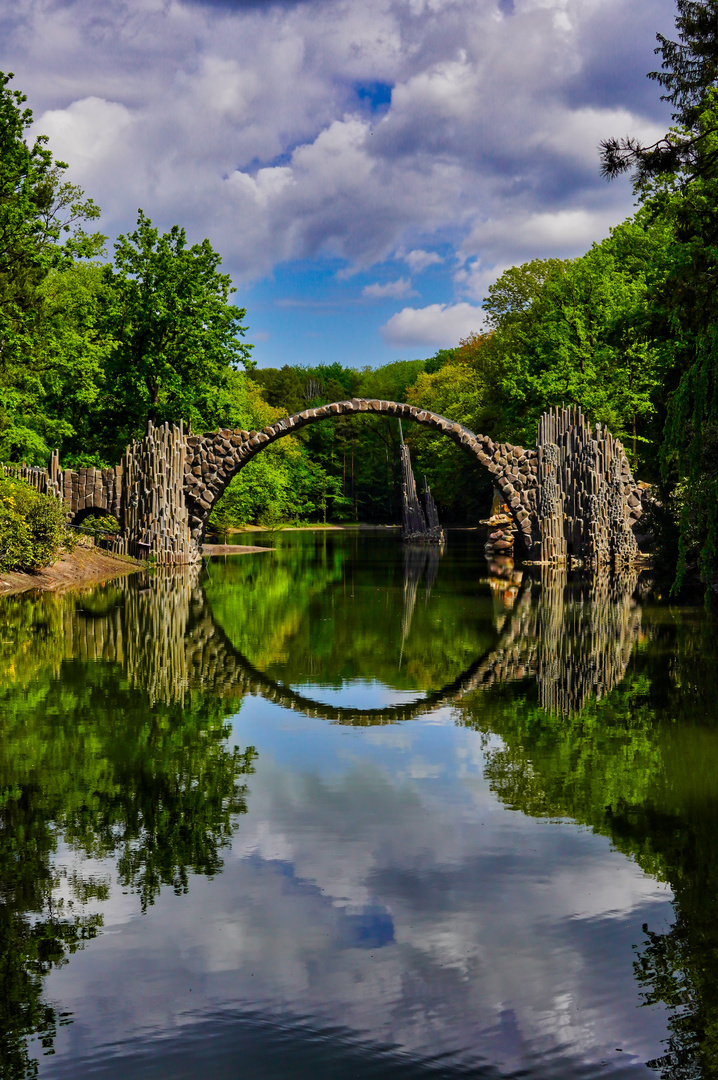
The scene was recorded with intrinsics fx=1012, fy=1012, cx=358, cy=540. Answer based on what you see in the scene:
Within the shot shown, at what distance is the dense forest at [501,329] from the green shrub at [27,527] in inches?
151

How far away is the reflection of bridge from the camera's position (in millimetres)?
9812

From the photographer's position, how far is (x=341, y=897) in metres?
4.82

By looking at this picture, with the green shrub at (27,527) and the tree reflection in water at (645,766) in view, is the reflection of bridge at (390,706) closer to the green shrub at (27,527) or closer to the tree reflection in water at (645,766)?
the tree reflection in water at (645,766)

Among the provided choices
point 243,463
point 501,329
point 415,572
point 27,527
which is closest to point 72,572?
point 27,527

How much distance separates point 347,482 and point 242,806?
269 feet

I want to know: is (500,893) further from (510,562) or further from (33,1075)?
(510,562)

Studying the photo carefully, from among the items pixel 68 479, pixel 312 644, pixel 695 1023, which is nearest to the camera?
pixel 695 1023

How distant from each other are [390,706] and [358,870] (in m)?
4.43

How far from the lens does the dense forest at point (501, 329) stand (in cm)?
1662

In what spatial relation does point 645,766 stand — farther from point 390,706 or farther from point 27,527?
point 27,527

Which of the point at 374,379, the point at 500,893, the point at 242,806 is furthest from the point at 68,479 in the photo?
the point at 374,379

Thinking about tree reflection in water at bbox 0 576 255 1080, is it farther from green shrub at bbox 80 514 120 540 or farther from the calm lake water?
green shrub at bbox 80 514 120 540

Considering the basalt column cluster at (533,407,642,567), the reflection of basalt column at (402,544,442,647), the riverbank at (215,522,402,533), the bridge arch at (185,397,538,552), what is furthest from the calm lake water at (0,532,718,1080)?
the riverbank at (215,522,402,533)

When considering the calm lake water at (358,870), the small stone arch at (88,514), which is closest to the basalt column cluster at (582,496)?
the small stone arch at (88,514)
